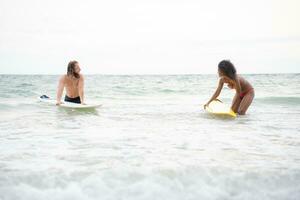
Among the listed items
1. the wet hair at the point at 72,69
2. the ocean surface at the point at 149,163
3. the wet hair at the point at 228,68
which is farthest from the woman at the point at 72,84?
the wet hair at the point at 228,68

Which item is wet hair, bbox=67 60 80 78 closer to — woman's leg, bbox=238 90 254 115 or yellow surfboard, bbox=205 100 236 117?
yellow surfboard, bbox=205 100 236 117

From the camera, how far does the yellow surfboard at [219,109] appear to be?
7.62 meters

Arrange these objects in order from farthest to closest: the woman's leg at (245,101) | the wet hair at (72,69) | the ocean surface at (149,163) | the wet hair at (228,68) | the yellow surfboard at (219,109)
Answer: the wet hair at (72,69) → the woman's leg at (245,101) → the wet hair at (228,68) → the yellow surfboard at (219,109) → the ocean surface at (149,163)

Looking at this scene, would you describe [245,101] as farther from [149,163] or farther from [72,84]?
[149,163]

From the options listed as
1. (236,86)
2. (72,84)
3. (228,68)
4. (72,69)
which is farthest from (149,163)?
(72,84)

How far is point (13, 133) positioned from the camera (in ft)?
18.3

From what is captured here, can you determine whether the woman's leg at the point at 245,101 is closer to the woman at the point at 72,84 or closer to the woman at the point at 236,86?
the woman at the point at 236,86

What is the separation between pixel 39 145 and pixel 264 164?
106 inches

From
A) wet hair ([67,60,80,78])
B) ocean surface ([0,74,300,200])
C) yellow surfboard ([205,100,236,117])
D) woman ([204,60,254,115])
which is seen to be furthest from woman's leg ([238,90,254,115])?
wet hair ([67,60,80,78])

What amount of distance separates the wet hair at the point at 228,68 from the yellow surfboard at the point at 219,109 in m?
0.69

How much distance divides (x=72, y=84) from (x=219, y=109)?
370cm

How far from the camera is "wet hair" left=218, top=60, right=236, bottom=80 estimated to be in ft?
25.6

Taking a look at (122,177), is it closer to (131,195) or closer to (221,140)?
(131,195)

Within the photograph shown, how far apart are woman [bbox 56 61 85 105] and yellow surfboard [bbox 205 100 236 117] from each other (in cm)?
315
